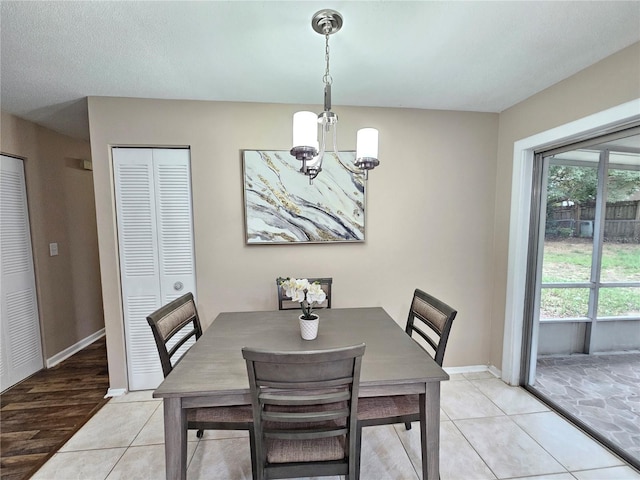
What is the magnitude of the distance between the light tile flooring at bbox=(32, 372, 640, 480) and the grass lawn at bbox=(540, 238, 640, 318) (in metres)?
0.83

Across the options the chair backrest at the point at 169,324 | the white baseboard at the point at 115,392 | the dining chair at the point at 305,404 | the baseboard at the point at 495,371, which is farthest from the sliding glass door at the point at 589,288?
the white baseboard at the point at 115,392

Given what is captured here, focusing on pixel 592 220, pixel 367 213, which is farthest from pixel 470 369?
pixel 367 213

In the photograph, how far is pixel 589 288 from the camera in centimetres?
212

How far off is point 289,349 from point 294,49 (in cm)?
170

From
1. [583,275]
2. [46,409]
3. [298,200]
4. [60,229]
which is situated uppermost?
[298,200]

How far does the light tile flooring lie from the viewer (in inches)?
62.1

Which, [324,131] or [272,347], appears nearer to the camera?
[324,131]

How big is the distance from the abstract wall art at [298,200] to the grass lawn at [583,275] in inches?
62.7

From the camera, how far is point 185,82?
198cm

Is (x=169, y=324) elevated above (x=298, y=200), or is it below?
below

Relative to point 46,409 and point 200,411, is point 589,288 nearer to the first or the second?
point 200,411

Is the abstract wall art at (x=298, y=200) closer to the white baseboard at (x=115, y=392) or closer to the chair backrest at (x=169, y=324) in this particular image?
the chair backrest at (x=169, y=324)

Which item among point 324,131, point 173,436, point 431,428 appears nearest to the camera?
point 173,436

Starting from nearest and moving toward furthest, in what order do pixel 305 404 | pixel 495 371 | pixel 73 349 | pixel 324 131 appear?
pixel 305 404, pixel 324 131, pixel 495 371, pixel 73 349
